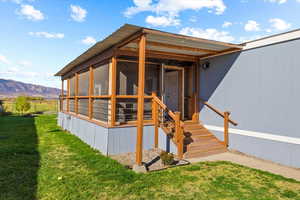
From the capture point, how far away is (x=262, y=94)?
4.91 meters

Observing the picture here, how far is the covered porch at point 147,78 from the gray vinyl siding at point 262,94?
605 millimetres

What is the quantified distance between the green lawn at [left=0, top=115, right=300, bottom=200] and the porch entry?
9.80 ft

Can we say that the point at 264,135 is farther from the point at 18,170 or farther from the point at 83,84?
the point at 83,84

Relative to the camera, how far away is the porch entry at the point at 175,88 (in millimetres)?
6905

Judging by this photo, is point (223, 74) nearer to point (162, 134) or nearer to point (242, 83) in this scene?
point (242, 83)

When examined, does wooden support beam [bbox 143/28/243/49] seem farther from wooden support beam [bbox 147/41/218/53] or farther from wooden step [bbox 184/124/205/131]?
wooden step [bbox 184/124/205/131]

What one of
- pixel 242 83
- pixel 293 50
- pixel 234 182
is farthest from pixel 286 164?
pixel 293 50

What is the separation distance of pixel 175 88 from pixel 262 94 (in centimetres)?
311

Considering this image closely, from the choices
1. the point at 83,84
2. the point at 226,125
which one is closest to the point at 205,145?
the point at 226,125

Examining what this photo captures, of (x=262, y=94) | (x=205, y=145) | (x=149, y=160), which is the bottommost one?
(x=149, y=160)

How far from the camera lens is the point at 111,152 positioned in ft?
16.4

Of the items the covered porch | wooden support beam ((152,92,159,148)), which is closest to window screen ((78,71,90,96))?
the covered porch

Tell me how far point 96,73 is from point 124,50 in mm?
1693

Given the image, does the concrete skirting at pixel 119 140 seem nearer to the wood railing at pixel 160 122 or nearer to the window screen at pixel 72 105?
the wood railing at pixel 160 122
